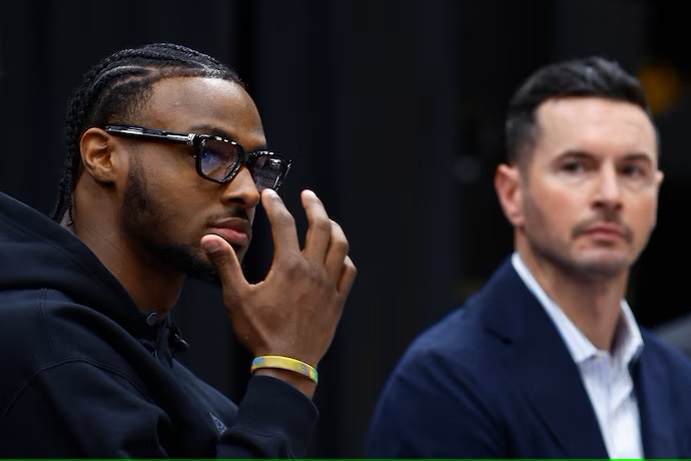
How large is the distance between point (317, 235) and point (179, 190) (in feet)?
Result: 0.90

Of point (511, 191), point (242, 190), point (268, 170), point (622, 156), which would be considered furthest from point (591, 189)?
point (242, 190)

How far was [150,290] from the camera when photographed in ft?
7.27

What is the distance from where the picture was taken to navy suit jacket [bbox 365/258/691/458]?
3.54m

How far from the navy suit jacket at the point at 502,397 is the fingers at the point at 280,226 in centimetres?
157

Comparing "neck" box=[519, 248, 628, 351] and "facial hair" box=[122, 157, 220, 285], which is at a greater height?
"facial hair" box=[122, 157, 220, 285]

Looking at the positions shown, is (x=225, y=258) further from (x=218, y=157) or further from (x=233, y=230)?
(x=218, y=157)

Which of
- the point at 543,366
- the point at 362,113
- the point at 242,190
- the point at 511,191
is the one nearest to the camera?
the point at 242,190

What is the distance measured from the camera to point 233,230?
2174mm

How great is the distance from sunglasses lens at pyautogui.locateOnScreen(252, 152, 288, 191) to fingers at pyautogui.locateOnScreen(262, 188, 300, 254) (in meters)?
0.11

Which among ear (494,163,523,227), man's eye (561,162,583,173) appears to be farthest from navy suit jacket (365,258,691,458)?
man's eye (561,162,583,173)

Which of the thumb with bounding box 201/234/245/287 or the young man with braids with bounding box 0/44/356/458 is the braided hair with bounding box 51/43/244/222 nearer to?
the young man with braids with bounding box 0/44/356/458

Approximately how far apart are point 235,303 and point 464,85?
187 inches

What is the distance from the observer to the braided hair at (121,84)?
220 cm

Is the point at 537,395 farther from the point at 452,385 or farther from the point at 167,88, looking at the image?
the point at 167,88
